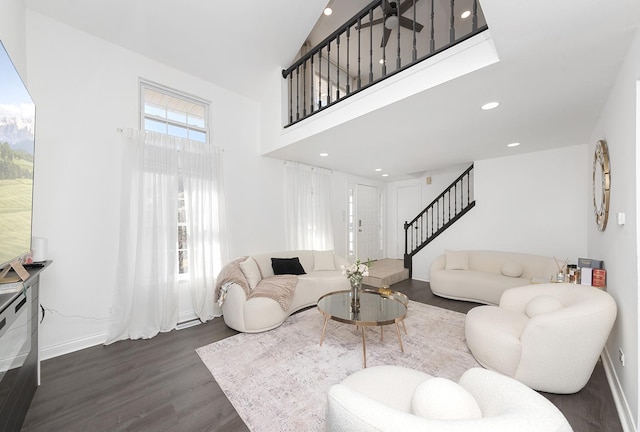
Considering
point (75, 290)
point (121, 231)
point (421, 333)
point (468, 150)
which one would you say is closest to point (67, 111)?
point (121, 231)

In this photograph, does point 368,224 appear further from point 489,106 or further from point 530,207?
point 489,106

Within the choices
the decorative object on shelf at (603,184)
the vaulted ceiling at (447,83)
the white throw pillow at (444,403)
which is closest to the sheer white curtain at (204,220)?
the vaulted ceiling at (447,83)

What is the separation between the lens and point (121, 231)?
9.76 ft

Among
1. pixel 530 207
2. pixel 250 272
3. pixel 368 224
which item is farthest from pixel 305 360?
pixel 368 224

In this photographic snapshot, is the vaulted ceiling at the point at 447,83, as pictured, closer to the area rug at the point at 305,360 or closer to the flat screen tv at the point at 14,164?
the flat screen tv at the point at 14,164

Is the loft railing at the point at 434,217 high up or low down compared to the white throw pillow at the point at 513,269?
up

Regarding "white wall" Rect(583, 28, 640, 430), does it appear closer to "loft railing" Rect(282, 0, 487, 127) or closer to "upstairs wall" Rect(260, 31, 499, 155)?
"upstairs wall" Rect(260, 31, 499, 155)

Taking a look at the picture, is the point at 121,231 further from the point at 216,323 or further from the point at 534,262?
the point at 534,262

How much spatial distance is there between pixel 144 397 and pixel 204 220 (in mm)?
2141

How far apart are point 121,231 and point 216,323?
1631 millimetres

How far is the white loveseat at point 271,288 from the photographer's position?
10.1 feet

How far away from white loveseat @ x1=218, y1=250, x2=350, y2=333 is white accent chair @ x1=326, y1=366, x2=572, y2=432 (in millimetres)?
2174

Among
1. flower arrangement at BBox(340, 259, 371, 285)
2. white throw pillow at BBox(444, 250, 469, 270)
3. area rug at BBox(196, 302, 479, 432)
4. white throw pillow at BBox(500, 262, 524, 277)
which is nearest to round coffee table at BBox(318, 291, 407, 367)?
area rug at BBox(196, 302, 479, 432)

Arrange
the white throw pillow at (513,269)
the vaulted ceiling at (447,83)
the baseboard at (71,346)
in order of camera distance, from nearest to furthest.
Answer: the vaulted ceiling at (447,83), the baseboard at (71,346), the white throw pillow at (513,269)
